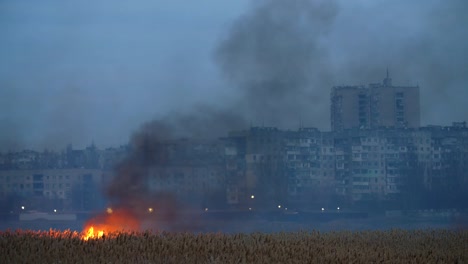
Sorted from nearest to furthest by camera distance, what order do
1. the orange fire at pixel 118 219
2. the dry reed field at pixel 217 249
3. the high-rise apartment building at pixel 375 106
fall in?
the dry reed field at pixel 217 249, the orange fire at pixel 118 219, the high-rise apartment building at pixel 375 106

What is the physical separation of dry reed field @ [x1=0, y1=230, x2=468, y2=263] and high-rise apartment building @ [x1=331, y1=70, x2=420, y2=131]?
94691 mm

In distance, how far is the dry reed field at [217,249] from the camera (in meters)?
22.0

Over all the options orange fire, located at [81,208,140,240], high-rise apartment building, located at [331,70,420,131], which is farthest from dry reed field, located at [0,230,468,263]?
high-rise apartment building, located at [331,70,420,131]

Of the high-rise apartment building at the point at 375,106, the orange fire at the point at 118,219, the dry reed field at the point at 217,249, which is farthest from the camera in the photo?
the high-rise apartment building at the point at 375,106

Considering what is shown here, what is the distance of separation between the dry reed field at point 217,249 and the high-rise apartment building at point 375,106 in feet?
311

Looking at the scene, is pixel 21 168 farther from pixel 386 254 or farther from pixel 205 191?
pixel 386 254

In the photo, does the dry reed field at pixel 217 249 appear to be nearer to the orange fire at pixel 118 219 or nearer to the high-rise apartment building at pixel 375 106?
the orange fire at pixel 118 219

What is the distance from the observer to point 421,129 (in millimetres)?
116188

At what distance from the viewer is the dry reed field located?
2197 cm

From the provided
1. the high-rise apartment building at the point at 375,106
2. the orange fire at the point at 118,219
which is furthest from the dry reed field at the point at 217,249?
the high-rise apartment building at the point at 375,106

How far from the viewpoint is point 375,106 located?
405 ft

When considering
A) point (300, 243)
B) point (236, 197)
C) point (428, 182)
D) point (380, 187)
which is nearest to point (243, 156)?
point (236, 197)

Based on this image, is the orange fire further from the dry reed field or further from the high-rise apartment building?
the high-rise apartment building

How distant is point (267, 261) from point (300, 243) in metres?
4.30
